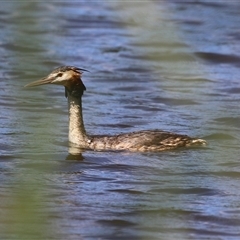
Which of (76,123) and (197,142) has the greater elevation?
(76,123)

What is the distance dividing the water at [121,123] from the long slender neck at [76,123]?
19 cm

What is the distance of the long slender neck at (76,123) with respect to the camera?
11805 millimetres

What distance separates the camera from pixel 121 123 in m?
13.5

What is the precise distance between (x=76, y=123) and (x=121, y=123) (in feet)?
5.56

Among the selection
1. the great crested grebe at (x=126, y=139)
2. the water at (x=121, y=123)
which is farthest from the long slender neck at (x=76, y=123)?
the water at (x=121, y=123)

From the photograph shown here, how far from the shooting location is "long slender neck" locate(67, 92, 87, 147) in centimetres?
1180

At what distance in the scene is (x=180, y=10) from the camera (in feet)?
76.3

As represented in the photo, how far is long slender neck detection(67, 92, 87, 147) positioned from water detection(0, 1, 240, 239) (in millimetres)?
194

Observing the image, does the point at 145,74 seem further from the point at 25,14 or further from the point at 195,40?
the point at 25,14

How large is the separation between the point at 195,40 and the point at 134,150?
29.8 feet

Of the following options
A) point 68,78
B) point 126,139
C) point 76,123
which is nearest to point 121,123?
point 76,123

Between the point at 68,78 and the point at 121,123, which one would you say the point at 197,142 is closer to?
the point at 68,78

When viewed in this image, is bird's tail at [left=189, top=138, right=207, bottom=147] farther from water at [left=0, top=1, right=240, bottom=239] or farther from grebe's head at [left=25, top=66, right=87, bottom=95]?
grebe's head at [left=25, top=66, right=87, bottom=95]

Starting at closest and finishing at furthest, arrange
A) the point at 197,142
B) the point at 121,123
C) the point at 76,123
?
the point at 197,142 < the point at 76,123 < the point at 121,123
